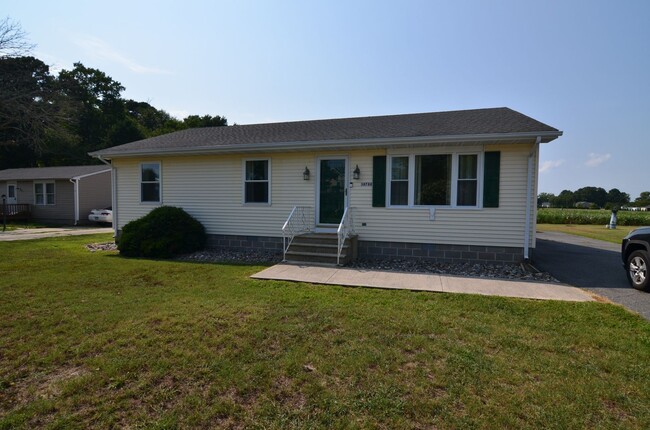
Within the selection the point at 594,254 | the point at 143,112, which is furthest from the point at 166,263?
the point at 143,112

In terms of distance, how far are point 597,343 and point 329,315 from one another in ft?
9.50

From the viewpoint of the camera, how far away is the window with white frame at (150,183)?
10617mm

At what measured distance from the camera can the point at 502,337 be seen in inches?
146

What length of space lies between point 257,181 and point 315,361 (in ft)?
23.5

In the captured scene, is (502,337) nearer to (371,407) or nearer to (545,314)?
(545,314)

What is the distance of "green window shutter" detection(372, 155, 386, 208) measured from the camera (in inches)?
338

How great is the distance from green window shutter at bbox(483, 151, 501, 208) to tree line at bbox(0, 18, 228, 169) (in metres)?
23.5

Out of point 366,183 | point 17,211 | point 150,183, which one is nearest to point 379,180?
point 366,183

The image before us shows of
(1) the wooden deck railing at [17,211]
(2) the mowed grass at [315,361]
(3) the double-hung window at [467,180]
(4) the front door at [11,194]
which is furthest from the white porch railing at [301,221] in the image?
(4) the front door at [11,194]

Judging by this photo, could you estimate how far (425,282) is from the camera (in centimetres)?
618

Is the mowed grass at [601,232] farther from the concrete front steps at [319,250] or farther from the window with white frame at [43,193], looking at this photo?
the window with white frame at [43,193]

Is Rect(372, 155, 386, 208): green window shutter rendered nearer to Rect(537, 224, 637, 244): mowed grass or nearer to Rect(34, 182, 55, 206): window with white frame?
Rect(537, 224, 637, 244): mowed grass

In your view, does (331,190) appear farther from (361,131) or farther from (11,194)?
(11,194)

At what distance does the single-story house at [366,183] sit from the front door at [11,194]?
1757 cm
